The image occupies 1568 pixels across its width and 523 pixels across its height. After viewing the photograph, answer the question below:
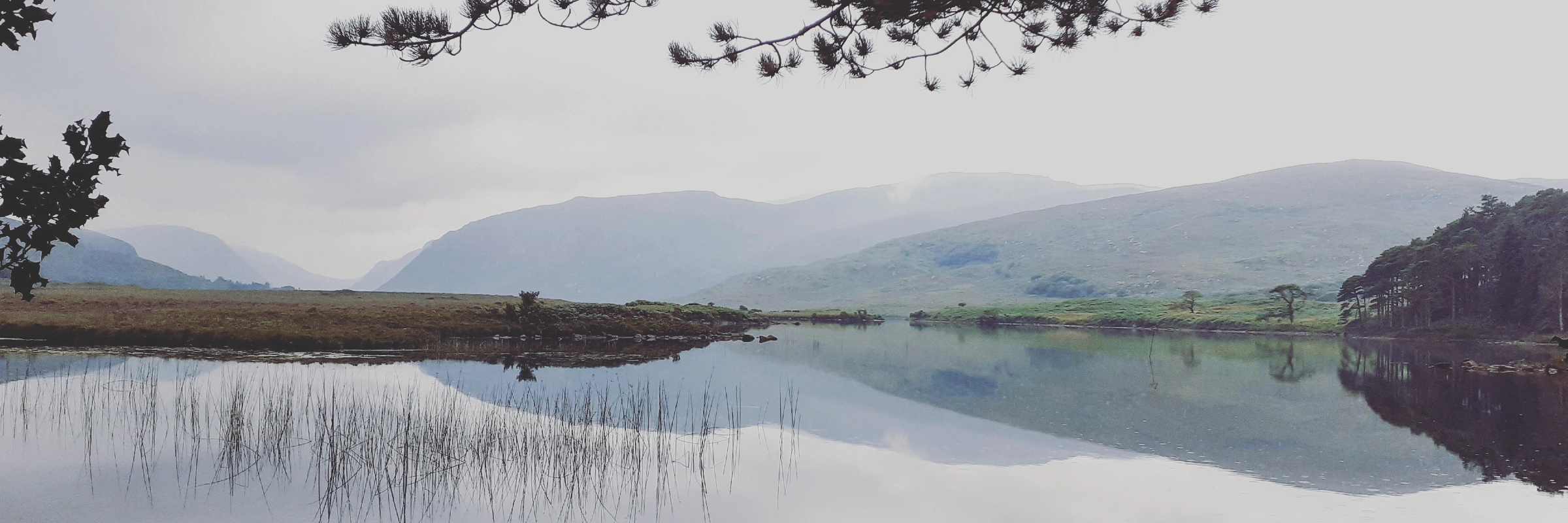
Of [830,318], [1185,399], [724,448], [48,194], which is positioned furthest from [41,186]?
[830,318]

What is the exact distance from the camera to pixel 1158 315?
10462cm

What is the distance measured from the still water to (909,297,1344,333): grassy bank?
6286 centimetres

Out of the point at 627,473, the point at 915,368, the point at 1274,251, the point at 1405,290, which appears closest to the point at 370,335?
the point at 915,368

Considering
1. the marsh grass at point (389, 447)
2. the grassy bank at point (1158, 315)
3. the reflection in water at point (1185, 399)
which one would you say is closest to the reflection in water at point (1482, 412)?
the reflection in water at point (1185, 399)

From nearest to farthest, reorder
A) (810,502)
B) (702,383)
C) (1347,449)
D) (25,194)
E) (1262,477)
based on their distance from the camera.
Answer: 1. (25,194)
2. (810,502)
3. (1262,477)
4. (1347,449)
5. (702,383)

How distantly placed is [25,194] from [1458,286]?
272ft

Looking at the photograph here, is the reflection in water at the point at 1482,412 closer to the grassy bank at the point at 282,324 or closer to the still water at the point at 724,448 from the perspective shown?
the still water at the point at 724,448

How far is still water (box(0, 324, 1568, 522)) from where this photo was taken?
38.8 ft

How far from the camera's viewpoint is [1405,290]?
69.0 meters

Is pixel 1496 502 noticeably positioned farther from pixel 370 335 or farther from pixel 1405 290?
pixel 1405 290

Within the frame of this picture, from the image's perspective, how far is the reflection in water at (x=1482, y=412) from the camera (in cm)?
1614

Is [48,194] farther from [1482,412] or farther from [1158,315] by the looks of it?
[1158,315]

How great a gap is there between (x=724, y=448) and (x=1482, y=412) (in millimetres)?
20038

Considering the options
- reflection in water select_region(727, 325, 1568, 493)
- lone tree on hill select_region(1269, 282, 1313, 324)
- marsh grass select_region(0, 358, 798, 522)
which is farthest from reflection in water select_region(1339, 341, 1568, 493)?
lone tree on hill select_region(1269, 282, 1313, 324)
